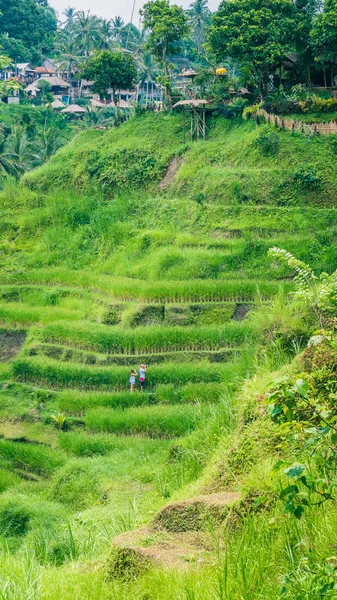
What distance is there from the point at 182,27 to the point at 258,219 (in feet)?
29.3

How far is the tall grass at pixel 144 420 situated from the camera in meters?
14.9

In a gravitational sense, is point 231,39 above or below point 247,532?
above

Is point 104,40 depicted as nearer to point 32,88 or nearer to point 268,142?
point 32,88

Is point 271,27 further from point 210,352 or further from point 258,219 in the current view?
point 210,352

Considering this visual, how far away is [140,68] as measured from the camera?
Result: 50000mm

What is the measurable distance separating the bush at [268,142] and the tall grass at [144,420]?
390 inches

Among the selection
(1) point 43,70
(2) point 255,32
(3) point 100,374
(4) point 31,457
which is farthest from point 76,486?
(1) point 43,70

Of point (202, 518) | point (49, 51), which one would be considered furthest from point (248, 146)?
point (49, 51)

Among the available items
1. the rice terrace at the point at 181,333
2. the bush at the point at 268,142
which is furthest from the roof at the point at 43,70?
the bush at the point at 268,142

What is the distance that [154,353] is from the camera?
696 inches

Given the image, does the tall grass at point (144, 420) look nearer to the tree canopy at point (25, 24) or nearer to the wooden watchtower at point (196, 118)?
the wooden watchtower at point (196, 118)

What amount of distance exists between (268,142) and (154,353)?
8.16 metres

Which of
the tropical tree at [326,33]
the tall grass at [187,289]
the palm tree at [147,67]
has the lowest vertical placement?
the tall grass at [187,289]

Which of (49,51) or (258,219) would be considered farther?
(49,51)
